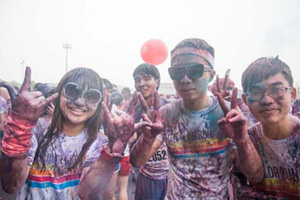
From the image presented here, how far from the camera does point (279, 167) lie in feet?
6.32

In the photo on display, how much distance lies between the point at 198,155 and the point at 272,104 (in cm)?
78

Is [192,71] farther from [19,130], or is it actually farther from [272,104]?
[19,130]

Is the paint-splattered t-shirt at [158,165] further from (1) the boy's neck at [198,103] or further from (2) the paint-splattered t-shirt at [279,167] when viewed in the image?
(2) the paint-splattered t-shirt at [279,167]

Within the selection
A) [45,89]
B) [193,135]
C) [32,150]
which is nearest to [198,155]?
[193,135]

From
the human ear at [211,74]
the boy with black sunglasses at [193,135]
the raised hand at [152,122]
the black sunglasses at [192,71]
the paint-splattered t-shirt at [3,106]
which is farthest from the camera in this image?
the paint-splattered t-shirt at [3,106]

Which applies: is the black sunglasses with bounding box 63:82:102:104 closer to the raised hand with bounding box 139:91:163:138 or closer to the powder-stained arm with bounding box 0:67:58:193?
the powder-stained arm with bounding box 0:67:58:193

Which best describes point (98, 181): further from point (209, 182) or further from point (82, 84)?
point (209, 182)

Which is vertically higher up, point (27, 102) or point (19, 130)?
point (27, 102)

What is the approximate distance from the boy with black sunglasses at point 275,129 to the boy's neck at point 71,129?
1.50 m

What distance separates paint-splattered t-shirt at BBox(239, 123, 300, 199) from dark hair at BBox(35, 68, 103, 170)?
1416mm

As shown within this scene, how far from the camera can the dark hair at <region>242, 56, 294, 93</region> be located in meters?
1.99

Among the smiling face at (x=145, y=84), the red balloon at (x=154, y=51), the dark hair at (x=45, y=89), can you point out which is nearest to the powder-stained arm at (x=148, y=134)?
the dark hair at (x=45, y=89)

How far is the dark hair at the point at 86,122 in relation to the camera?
1.91 metres

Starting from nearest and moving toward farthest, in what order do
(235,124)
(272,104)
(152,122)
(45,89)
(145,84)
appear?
1. (235,124)
2. (272,104)
3. (152,122)
4. (45,89)
5. (145,84)
